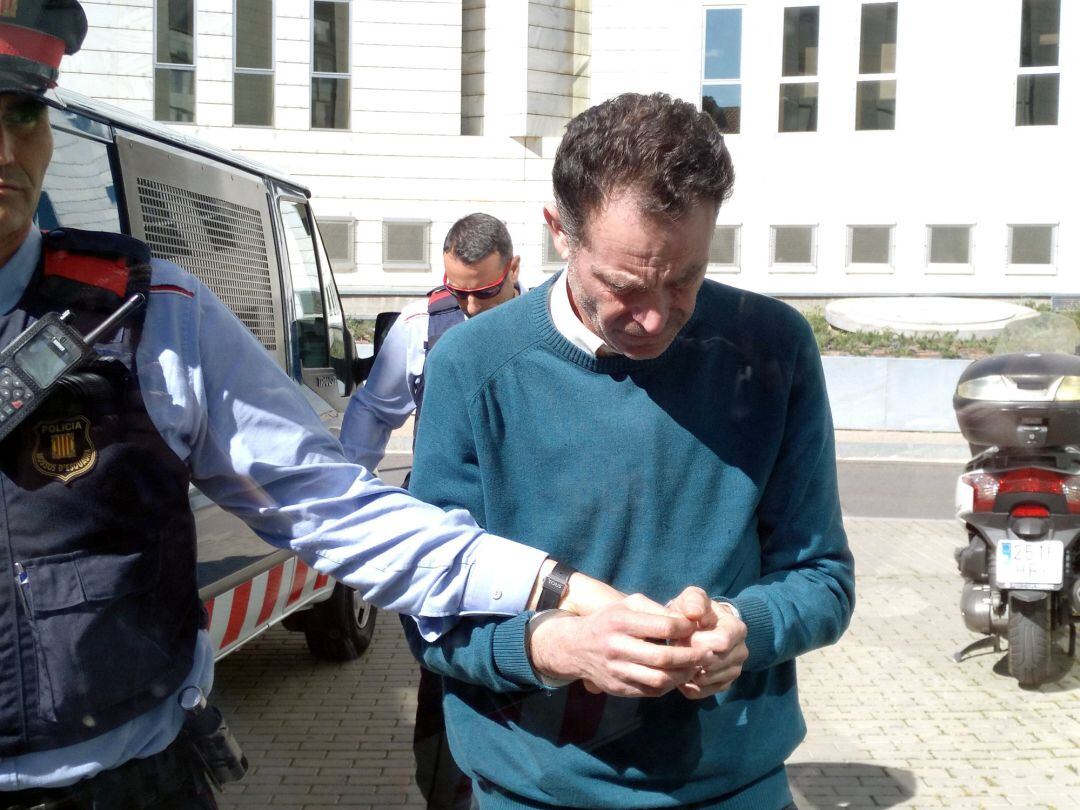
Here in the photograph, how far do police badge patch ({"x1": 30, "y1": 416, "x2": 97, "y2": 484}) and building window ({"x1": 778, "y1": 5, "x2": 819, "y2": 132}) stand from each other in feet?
75.3

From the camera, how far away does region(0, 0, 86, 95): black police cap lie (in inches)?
68.8

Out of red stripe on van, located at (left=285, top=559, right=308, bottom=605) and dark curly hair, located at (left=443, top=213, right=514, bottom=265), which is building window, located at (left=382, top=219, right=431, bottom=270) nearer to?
red stripe on van, located at (left=285, top=559, right=308, bottom=605)

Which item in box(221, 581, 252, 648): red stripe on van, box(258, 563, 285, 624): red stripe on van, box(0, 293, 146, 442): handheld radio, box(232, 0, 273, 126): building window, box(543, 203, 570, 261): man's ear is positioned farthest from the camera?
box(232, 0, 273, 126): building window

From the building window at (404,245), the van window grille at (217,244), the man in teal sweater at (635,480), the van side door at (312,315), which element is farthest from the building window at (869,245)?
the man in teal sweater at (635,480)

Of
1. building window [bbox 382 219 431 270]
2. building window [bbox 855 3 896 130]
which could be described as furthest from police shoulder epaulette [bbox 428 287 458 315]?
building window [bbox 855 3 896 130]

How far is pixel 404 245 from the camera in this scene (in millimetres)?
23578

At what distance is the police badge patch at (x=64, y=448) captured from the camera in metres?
1.72

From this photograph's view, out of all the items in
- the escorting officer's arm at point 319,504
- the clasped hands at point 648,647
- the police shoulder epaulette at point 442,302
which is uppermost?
the police shoulder epaulette at point 442,302

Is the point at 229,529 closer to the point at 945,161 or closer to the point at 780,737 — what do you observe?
the point at 780,737

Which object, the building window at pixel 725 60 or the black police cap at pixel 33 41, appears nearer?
the black police cap at pixel 33 41

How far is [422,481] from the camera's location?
6.93ft

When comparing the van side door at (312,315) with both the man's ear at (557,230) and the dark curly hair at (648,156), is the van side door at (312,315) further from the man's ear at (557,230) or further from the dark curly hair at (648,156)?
the dark curly hair at (648,156)

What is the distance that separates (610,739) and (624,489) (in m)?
0.39

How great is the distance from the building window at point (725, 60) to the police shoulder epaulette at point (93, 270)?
809 inches
